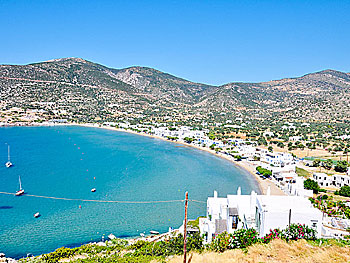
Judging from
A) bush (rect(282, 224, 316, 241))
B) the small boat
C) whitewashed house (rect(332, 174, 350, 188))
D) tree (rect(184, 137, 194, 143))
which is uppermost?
tree (rect(184, 137, 194, 143))

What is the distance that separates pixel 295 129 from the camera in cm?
7812

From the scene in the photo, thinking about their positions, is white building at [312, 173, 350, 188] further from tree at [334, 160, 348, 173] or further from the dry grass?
the dry grass

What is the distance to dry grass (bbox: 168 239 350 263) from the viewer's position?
35.6 ft

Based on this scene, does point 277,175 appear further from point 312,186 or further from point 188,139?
point 188,139

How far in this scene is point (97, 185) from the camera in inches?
1396

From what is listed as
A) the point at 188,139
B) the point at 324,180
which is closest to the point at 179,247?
the point at 324,180

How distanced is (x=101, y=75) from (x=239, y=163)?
4697 inches

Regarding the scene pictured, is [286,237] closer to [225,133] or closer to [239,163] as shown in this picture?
[239,163]

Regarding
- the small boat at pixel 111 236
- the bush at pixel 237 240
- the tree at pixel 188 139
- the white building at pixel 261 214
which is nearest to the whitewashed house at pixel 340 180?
the white building at pixel 261 214

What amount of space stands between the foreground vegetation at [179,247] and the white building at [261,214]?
18.6 inches

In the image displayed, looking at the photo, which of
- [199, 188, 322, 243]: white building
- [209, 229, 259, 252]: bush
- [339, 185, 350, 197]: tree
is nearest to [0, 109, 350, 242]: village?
[199, 188, 322, 243]: white building

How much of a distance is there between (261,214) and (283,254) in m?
2.54

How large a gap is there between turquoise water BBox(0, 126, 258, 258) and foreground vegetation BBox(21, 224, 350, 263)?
372 centimetres

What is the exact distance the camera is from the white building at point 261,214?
13.3 m
